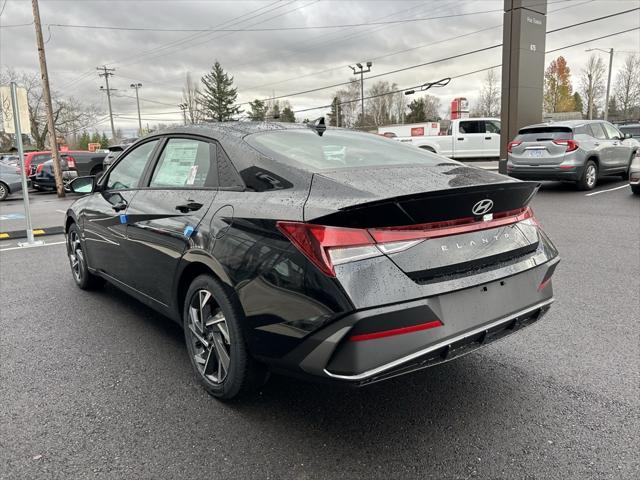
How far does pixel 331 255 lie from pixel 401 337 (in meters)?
0.45

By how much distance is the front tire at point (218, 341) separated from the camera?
249 centimetres

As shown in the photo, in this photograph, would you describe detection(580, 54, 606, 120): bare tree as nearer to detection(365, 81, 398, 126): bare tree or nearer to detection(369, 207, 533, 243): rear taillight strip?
detection(365, 81, 398, 126): bare tree

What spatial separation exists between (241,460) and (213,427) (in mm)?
332

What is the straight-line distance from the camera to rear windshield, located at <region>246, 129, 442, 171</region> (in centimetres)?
269

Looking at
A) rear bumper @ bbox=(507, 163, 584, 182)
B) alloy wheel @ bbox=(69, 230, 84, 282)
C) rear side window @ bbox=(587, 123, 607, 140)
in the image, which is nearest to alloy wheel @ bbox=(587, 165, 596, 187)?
rear bumper @ bbox=(507, 163, 584, 182)

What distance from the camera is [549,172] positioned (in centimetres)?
1116

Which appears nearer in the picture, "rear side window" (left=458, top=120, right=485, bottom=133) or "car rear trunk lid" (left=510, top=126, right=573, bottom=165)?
"car rear trunk lid" (left=510, top=126, right=573, bottom=165)

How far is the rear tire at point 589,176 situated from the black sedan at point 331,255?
9585mm

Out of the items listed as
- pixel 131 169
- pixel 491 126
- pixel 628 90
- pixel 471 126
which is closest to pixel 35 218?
pixel 131 169

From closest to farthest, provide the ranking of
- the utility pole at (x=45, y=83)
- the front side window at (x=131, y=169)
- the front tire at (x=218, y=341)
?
1. the front tire at (x=218, y=341)
2. the front side window at (x=131, y=169)
3. the utility pole at (x=45, y=83)

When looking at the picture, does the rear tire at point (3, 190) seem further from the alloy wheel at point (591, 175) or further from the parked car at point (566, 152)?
the alloy wheel at point (591, 175)

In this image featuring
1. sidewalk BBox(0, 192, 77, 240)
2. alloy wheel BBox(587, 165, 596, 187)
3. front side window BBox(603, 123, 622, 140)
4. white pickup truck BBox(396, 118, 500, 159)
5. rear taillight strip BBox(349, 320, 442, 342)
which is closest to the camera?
rear taillight strip BBox(349, 320, 442, 342)

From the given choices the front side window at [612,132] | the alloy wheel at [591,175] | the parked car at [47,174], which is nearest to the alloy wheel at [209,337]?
the alloy wheel at [591,175]

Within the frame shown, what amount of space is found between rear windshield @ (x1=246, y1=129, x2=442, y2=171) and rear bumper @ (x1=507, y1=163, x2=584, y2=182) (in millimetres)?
8913
